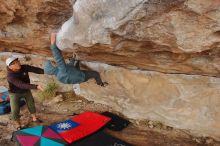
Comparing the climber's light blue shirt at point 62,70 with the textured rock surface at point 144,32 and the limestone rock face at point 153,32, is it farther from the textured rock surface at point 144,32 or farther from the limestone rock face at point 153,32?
the textured rock surface at point 144,32

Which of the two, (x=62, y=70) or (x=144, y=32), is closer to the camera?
(x=144, y=32)

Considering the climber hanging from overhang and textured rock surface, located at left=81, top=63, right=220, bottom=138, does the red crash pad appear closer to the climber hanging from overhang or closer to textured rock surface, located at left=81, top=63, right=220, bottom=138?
textured rock surface, located at left=81, top=63, right=220, bottom=138

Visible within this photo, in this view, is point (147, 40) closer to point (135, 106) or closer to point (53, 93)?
point (135, 106)

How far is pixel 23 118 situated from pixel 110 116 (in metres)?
1.71

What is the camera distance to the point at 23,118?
6.30m

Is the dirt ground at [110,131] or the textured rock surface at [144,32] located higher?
the textured rock surface at [144,32]

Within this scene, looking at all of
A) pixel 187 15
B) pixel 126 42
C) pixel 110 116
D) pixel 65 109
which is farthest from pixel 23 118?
pixel 187 15

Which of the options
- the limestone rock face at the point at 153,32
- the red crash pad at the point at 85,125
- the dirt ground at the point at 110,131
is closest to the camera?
the limestone rock face at the point at 153,32

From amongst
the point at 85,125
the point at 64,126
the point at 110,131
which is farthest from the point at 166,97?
the point at 64,126

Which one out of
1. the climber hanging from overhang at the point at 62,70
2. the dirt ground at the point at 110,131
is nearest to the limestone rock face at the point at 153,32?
the climber hanging from overhang at the point at 62,70

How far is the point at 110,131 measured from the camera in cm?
566

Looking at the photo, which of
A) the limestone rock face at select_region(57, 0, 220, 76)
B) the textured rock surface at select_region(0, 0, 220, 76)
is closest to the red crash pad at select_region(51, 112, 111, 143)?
the textured rock surface at select_region(0, 0, 220, 76)

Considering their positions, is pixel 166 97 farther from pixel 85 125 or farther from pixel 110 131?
pixel 85 125

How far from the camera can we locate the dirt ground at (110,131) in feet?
17.7
